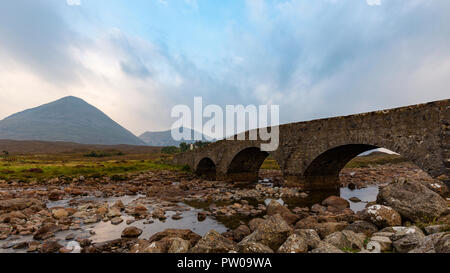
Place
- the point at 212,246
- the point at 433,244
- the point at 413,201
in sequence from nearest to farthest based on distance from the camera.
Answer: the point at 433,244, the point at 212,246, the point at 413,201

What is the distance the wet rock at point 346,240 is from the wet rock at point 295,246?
54 cm

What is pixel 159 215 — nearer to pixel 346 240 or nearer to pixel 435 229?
pixel 346 240

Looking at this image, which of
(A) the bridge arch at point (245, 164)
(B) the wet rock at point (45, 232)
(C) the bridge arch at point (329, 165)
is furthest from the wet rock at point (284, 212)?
(A) the bridge arch at point (245, 164)

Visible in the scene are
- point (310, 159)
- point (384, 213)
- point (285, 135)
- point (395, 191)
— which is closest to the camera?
point (384, 213)

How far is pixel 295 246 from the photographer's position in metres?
4.93

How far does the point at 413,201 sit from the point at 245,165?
17.6 meters

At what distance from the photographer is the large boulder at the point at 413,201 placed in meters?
6.08

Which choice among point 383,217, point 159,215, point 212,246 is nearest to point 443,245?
point 383,217
